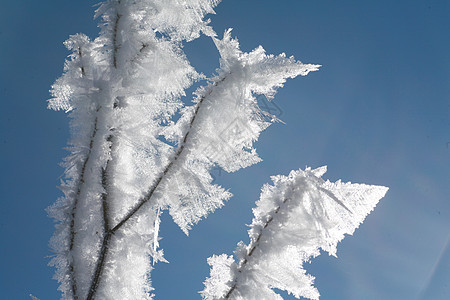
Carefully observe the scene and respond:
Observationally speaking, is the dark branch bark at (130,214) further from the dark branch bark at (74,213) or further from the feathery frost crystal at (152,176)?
the dark branch bark at (74,213)

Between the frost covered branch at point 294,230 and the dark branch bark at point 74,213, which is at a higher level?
the frost covered branch at point 294,230

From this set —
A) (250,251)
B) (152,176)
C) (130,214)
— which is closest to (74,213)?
(130,214)

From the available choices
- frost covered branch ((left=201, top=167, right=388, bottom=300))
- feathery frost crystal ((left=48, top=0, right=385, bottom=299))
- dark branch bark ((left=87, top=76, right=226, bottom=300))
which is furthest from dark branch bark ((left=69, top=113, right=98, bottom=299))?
frost covered branch ((left=201, top=167, right=388, bottom=300))

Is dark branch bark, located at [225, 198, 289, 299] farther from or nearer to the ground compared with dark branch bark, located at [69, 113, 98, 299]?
farther from the ground

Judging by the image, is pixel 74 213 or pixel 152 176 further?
pixel 152 176

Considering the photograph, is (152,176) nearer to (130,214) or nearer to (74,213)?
(130,214)

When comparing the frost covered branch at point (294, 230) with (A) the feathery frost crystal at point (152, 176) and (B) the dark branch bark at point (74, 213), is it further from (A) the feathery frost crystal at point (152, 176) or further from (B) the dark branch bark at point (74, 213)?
(B) the dark branch bark at point (74, 213)

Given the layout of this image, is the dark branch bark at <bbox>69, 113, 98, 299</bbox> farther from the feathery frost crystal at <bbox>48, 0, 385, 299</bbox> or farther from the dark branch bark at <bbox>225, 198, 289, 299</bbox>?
the dark branch bark at <bbox>225, 198, 289, 299</bbox>

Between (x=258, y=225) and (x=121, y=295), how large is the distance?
998 mm

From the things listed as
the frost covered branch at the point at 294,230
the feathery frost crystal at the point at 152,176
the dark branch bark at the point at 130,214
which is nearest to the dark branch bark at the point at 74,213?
the feathery frost crystal at the point at 152,176

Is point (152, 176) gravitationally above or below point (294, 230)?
below

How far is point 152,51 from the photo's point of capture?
6.72ft

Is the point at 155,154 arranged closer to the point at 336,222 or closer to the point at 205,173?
the point at 205,173

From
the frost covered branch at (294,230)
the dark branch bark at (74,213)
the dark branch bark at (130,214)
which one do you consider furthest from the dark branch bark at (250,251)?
the dark branch bark at (74,213)
